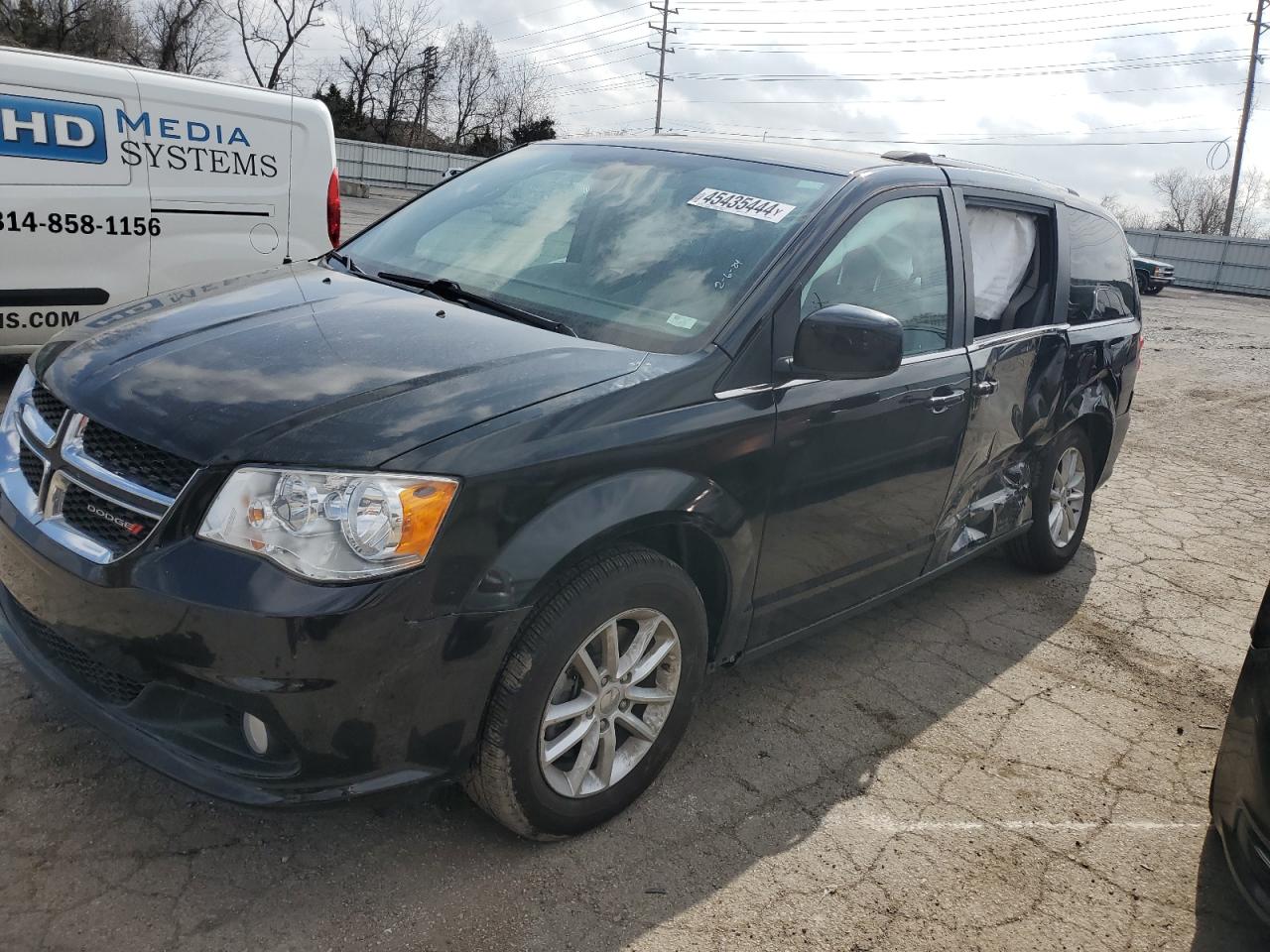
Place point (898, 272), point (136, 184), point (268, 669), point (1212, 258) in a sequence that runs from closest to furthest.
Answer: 1. point (268, 669)
2. point (898, 272)
3. point (136, 184)
4. point (1212, 258)

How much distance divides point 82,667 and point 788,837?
183 centimetres

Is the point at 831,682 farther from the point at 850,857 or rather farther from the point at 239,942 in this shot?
the point at 239,942

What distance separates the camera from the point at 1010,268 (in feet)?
14.2

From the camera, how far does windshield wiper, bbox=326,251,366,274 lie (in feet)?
11.7

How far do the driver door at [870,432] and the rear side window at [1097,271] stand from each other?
3.84 feet

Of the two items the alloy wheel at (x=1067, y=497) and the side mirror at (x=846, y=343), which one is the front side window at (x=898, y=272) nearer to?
the side mirror at (x=846, y=343)

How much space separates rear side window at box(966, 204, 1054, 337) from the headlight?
8.20 feet

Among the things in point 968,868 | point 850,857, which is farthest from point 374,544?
point 968,868

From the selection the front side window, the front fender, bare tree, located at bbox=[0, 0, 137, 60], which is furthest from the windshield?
bare tree, located at bbox=[0, 0, 137, 60]

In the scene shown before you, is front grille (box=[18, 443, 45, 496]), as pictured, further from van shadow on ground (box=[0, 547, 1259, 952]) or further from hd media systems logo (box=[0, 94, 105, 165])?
hd media systems logo (box=[0, 94, 105, 165])

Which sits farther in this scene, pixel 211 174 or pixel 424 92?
pixel 424 92

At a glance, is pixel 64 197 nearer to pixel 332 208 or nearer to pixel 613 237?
pixel 332 208

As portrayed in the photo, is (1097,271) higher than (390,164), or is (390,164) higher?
(390,164)

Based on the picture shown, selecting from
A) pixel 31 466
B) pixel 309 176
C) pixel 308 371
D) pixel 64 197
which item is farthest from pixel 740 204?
pixel 309 176
